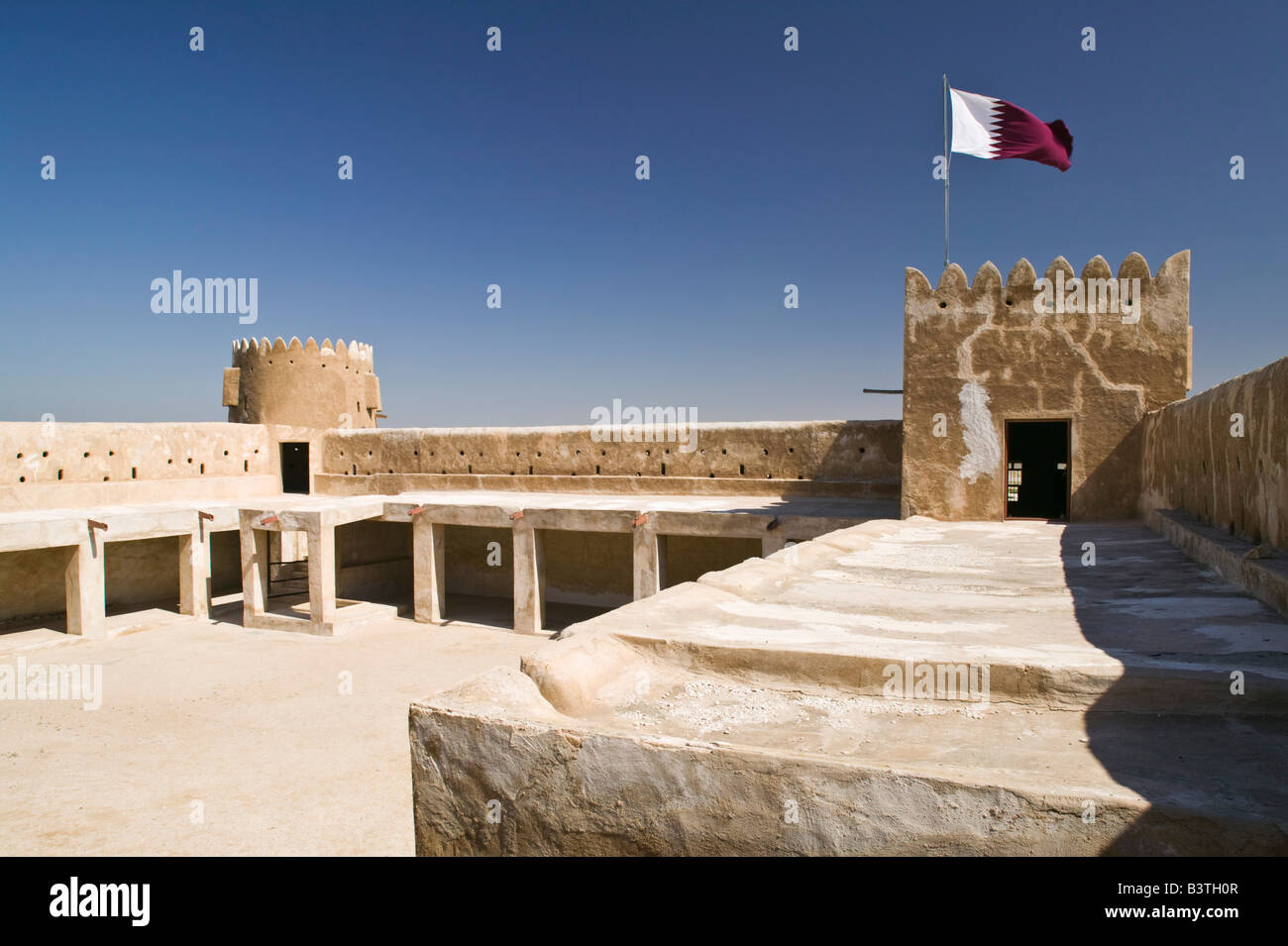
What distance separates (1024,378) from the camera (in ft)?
29.1

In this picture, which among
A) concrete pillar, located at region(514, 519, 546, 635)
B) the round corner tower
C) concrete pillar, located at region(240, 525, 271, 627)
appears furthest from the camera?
the round corner tower

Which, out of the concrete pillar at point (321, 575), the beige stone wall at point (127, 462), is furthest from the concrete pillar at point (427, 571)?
the beige stone wall at point (127, 462)

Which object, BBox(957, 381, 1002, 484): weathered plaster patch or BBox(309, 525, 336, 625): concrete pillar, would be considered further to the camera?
BBox(309, 525, 336, 625): concrete pillar

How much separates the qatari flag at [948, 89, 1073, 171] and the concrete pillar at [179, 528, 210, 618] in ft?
43.4

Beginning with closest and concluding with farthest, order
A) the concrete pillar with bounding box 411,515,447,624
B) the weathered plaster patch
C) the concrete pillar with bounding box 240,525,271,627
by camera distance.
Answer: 1. the weathered plaster patch
2. the concrete pillar with bounding box 411,515,447,624
3. the concrete pillar with bounding box 240,525,271,627

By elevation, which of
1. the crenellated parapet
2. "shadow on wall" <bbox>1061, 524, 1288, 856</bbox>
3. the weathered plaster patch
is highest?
the crenellated parapet

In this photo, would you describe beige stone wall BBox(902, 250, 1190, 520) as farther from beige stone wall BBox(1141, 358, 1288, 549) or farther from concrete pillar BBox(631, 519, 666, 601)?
concrete pillar BBox(631, 519, 666, 601)

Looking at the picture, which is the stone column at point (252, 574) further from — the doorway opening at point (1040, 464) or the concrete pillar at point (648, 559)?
the doorway opening at point (1040, 464)

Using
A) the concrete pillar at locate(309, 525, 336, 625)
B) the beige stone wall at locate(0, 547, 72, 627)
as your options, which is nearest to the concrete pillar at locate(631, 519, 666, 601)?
the concrete pillar at locate(309, 525, 336, 625)

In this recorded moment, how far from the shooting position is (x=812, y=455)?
A: 530 inches

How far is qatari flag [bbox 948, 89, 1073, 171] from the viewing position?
1000 cm

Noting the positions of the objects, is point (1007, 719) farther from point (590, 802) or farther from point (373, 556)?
point (373, 556)

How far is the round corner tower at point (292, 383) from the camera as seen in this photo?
20.2 m

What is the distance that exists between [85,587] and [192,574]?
6.17 ft
